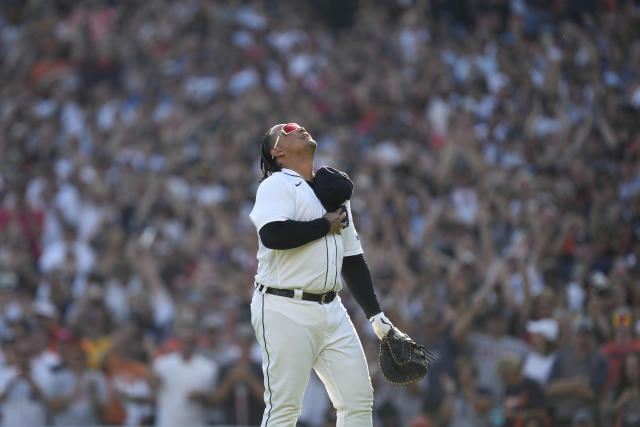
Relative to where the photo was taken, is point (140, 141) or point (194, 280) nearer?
point (194, 280)

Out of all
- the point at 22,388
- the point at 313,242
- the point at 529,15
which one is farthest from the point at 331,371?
the point at 529,15

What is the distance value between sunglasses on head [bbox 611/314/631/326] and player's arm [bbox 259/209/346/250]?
430cm

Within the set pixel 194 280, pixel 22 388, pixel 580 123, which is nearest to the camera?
pixel 22 388

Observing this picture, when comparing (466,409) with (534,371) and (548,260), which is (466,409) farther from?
(548,260)

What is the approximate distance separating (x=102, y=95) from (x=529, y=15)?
21.5 ft

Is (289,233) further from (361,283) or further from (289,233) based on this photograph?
(361,283)

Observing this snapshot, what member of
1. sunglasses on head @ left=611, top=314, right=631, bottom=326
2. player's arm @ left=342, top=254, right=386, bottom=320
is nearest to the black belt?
player's arm @ left=342, top=254, right=386, bottom=320

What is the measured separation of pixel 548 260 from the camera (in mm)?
9656

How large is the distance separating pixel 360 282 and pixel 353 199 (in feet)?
19.7

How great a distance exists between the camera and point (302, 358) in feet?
16.3

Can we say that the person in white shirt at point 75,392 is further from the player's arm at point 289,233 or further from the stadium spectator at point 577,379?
the player's arm at point 289,233

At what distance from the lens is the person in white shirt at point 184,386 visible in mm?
8938

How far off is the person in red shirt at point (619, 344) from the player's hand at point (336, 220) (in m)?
4.01

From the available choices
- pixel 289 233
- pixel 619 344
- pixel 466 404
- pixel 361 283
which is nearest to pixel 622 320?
pixel 619 344
